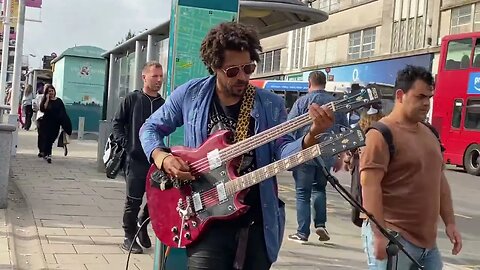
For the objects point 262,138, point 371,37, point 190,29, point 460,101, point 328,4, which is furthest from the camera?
point 328,4

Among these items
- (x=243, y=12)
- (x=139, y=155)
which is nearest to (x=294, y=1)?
(x=243, y=12)

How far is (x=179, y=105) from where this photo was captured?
9.99 ft

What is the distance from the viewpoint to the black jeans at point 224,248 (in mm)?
2752

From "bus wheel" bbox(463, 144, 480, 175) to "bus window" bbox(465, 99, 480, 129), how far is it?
62 cm

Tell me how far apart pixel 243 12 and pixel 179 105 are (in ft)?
14.0

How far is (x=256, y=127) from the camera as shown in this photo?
2.82 meters

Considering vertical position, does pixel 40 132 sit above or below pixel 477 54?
below

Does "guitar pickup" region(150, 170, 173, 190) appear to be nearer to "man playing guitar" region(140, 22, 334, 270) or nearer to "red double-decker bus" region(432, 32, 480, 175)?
"man playing guitar" region(140, 22, 334, 270)

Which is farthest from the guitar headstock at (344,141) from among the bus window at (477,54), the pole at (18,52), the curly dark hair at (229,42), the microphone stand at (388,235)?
the bus window at (477,54)

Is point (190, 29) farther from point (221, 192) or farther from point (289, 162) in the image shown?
point (289, 162)

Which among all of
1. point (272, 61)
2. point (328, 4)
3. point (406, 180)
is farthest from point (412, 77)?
point (272, 61)

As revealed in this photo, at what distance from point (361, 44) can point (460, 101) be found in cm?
1571

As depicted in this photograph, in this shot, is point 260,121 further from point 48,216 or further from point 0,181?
point 0,181

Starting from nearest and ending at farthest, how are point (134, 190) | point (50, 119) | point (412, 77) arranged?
1. point (412, 77)
2. point (134, 190)
3. point (50, 119)
